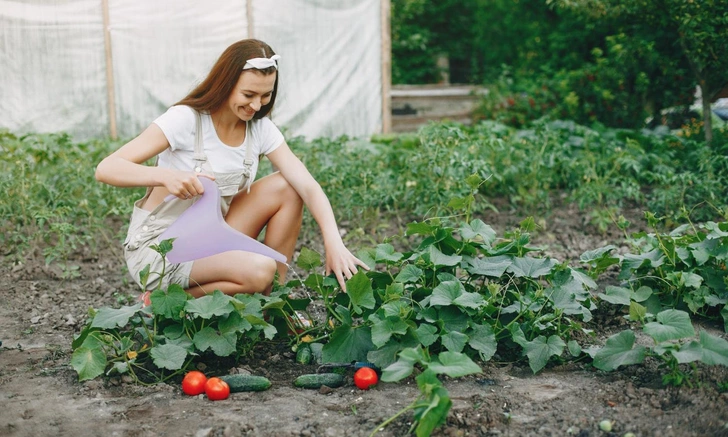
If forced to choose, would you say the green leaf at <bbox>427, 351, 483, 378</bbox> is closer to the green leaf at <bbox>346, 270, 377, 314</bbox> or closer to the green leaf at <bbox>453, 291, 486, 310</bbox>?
the green leaf at <bbox>453, 291, 486, 310</bbox>

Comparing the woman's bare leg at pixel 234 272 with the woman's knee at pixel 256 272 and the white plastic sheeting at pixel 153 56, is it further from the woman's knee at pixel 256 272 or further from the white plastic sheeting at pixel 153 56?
the white plastic sheeting at pixel 153 56

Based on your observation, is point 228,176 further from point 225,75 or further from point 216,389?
point 216,389

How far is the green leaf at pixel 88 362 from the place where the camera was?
246cm

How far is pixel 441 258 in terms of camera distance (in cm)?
272

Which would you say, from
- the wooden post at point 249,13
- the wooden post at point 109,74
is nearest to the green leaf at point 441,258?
the wooden post at point 109,74

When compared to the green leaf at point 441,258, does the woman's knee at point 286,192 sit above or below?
above

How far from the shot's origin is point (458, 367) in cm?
214

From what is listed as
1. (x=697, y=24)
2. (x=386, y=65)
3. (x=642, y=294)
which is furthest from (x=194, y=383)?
(x=386, y=65)

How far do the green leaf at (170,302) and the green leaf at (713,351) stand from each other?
158 cm

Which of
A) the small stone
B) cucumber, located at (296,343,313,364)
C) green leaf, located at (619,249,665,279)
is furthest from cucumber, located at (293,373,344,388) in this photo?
green leaf, located at (619,249,665,279)

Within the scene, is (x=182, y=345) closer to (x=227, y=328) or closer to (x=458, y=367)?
(x=227, y=328)

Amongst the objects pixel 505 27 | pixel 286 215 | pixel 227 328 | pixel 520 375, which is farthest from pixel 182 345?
pixel 505 27

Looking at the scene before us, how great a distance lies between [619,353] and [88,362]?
1.67 m

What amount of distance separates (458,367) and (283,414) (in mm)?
551
